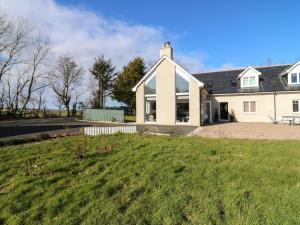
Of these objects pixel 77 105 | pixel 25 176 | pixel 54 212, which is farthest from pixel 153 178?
pixel 77 105

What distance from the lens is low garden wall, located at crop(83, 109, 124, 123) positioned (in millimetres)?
30172

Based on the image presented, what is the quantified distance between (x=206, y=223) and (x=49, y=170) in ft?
14.4

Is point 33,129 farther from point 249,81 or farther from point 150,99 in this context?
point 249,81

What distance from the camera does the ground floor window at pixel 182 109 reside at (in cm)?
2364

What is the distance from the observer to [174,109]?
2378 centimetres

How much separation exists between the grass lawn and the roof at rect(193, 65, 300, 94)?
19.3 m

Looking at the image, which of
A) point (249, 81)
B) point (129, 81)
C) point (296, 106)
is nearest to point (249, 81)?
point (249, 81)

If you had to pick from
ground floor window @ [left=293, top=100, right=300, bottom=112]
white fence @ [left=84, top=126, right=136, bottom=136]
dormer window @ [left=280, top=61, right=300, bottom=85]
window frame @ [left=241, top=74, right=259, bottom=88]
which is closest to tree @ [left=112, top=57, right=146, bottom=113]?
window frame @ [left=241, top=74, right=259, bottom=88]

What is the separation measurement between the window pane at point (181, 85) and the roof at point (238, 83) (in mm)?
6667

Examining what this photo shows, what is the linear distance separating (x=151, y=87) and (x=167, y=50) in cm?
411

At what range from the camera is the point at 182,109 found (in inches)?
942

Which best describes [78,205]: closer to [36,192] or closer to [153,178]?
[36,192]

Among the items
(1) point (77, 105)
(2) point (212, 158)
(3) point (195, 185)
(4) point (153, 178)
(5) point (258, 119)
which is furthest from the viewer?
(1) point (77, 105)

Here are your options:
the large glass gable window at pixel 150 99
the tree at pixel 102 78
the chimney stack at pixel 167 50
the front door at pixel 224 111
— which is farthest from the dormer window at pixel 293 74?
the tree at pixel 102 78
